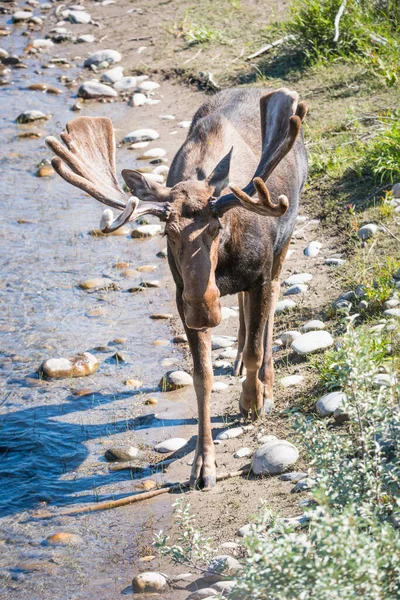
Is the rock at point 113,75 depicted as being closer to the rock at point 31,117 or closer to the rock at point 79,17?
the rock at point 31,117

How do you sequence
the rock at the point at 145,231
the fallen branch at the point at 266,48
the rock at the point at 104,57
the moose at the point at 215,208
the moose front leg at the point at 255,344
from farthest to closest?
the rock at the point at 104,57, the fallen branch at the point at 266,48, the rock at the point at 145,231, the moose front leg at the point at 255,344, the moose at the point at 215,208

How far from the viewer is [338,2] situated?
37.9 feet

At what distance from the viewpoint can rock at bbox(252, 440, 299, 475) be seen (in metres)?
5.63

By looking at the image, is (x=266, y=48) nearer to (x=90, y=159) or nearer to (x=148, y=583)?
(x=90, y=159)

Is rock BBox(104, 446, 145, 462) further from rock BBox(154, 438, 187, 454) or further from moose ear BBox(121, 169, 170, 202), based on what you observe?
moose ear BBox(121, 169, 170, 202)

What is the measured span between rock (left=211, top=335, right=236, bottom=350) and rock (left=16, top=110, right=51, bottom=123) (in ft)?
20.3

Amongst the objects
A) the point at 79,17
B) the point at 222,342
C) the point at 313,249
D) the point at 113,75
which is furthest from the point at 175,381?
the point at 79,17

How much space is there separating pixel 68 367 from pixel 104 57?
25.5 feet

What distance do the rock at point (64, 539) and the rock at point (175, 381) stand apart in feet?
5.72

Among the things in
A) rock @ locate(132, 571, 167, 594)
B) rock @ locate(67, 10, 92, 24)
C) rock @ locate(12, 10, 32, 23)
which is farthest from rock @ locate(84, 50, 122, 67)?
rock @ locate(132, 571, 167, 594)

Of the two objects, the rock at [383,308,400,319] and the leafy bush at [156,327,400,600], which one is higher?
the leafy bush at [156,327,400,600]

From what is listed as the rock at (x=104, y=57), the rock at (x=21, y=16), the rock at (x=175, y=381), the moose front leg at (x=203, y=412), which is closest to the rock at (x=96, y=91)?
the rock at (x=104, y=57)

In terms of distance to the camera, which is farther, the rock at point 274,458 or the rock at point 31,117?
the rock at point 31,117

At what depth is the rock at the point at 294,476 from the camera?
5523 mm
